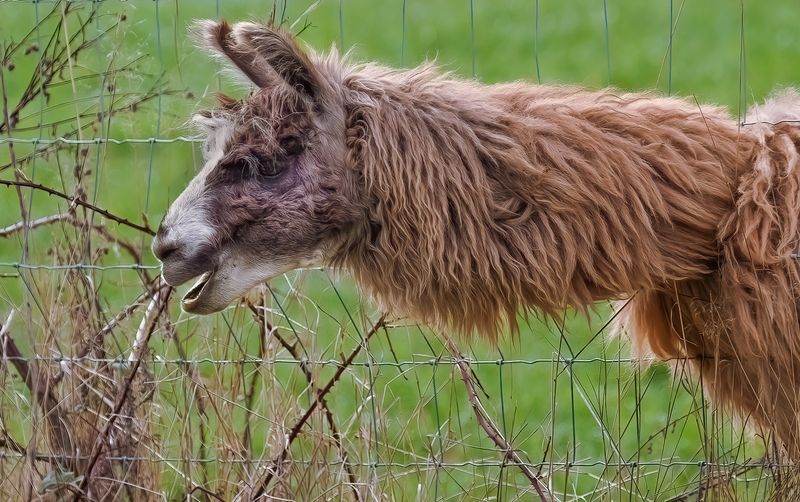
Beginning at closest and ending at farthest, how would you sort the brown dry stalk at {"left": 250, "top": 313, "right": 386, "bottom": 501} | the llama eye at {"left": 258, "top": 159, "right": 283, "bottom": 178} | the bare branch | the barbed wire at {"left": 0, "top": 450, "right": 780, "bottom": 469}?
the llama eye at {"left": 258, "top": 159, "right": 283, "bottom": 178}
the barbed wire at {"left": 0, "top": 450, "right": 780, "bottom": 469}
the brown dry stalk at {"left": 250, "top": 313, "right": 386, "bottom": 501}
the bare branch

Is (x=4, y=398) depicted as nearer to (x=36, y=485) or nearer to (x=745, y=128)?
(x=36, y=485)

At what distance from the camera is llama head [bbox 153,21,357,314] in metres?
3.22

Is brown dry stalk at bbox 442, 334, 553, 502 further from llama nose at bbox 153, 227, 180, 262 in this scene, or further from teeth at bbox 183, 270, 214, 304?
llama nose at bbox 153, 227, 180, 262

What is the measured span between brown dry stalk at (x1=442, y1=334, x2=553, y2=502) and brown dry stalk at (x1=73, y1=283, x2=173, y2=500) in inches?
38.7

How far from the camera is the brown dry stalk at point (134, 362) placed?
375cm

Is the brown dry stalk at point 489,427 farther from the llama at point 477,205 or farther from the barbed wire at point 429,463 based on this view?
the llama at point 477,205

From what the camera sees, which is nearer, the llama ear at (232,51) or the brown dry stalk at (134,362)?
the llama ear at (232,51)

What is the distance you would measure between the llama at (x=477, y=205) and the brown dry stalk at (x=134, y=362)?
0.51m

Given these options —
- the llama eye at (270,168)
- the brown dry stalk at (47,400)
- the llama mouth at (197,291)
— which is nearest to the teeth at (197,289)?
the llama mouth at (197,291)

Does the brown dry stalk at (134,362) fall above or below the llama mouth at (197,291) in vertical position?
below

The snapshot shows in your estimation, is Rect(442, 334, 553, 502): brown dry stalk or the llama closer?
the llama

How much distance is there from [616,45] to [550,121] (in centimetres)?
890

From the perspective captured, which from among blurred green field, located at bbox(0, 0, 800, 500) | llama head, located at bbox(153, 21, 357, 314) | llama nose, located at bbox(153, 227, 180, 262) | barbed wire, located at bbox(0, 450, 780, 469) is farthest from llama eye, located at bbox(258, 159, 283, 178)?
barbed wire, located at bbox(0, 450, 780, 469)

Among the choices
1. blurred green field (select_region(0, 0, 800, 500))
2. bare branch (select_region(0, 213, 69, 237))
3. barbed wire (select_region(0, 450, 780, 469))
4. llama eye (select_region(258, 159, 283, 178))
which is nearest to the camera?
llama eye (select_region(258, 159, 283, 178))
